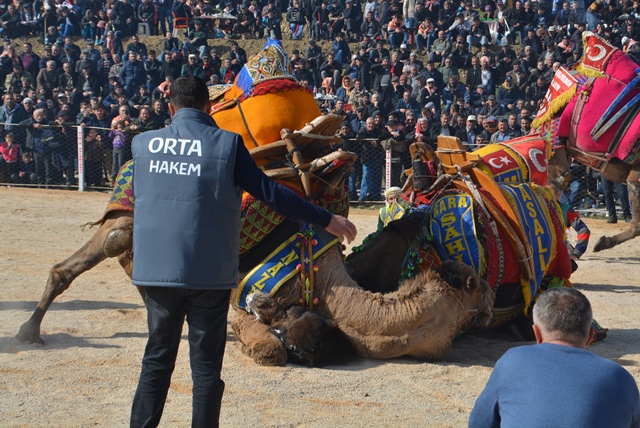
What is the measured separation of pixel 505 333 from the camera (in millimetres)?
6922

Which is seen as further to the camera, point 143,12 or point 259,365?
point 143,12

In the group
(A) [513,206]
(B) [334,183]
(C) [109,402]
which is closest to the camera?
(C) [109,402]

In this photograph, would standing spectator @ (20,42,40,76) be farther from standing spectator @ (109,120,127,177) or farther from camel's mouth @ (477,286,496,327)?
camel's mouth @ (477,286,496,327)

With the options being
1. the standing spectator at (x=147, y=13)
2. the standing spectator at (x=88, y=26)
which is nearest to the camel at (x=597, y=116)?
the standing spectator at (x=147, y=13)

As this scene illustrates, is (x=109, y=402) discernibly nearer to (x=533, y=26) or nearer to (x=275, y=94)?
(x=275, y=94)

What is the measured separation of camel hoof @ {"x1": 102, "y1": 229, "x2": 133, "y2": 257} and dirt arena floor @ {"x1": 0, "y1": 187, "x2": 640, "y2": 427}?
2.24 ft

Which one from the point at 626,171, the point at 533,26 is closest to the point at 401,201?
the point at 626,171

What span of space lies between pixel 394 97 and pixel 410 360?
13256mm

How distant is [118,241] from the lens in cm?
586

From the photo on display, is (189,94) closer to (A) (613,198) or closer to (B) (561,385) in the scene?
(B) (561,385)

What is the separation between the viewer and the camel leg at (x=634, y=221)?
10211mm

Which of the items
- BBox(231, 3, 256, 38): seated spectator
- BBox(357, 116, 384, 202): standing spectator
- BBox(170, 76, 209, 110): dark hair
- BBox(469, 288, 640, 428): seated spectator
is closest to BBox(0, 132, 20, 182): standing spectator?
BBox(357, 116, 384, 202): standing spectator

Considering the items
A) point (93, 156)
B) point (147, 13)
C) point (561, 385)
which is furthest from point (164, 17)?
point (561, 385)

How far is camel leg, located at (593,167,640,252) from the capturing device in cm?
1021
